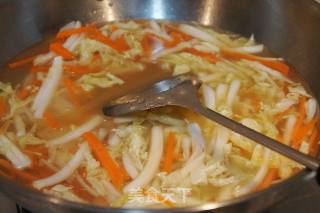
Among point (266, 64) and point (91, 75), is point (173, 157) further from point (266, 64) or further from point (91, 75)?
point (266, 64)

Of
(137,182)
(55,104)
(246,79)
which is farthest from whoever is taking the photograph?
(246,79)

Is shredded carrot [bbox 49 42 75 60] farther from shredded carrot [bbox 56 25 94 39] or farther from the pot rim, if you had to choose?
the pot rim

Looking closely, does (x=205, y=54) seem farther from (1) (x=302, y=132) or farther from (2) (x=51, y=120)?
(2) (x=51, y=120)

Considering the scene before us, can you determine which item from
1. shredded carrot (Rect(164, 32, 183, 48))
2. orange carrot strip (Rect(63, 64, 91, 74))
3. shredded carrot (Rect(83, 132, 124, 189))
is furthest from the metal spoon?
shredded carrot (Rect(164, 32, 183, 48))

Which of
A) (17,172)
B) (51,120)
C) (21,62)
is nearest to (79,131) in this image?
(51,120)

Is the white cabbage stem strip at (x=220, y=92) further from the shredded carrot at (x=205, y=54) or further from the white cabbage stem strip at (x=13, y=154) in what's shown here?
the white cabbage stem strip at (x=13, y=154)

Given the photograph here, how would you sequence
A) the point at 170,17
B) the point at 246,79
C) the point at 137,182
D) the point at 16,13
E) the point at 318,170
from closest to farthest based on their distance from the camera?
the point at 318,170, the point at 137,182, the point at 246,79, the point at 16,13, the point at 170,17

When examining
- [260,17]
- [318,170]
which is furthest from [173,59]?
[318,170]
